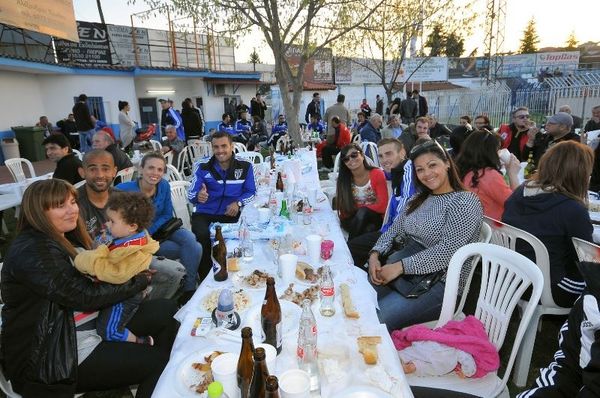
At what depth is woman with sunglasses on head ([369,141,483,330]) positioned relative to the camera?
7.75 ft

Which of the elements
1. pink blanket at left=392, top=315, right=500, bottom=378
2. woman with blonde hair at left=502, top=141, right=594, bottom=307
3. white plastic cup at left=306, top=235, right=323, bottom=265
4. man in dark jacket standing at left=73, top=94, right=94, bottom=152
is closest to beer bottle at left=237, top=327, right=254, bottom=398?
pink blanket at left=392, top=315, right=500, bottom=378

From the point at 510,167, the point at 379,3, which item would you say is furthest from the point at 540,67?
the point at 510,167

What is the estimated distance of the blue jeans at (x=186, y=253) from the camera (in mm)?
3535

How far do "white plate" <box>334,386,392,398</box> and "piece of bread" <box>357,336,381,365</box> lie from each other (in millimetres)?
147

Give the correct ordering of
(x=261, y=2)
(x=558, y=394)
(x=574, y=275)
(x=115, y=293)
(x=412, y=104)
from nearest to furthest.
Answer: (x=558, y=394)
(x=115, y=293)
(x=574, y=275)
(x=261, y=2)
(x=412, y=104)

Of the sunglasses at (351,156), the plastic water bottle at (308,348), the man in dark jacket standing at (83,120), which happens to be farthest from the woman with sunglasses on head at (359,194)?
the man in dark jacket standing at (83,120)

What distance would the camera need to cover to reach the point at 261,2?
8.58 m

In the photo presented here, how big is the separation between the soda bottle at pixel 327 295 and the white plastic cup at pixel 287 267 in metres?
0.19

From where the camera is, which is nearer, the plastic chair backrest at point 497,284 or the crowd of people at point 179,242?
the crowd of people at point 179,242

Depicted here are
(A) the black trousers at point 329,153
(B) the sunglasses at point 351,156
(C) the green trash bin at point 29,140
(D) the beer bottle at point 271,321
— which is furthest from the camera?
(C) the green trash bin at point 29,140

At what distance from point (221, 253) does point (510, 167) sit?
3.29 m

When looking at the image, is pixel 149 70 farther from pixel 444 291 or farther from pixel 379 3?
pixel 444 291

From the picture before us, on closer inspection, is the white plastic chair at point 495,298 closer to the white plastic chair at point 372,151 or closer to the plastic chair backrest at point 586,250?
the plastic chair backrest at point 586,250

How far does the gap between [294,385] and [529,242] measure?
1.97m
